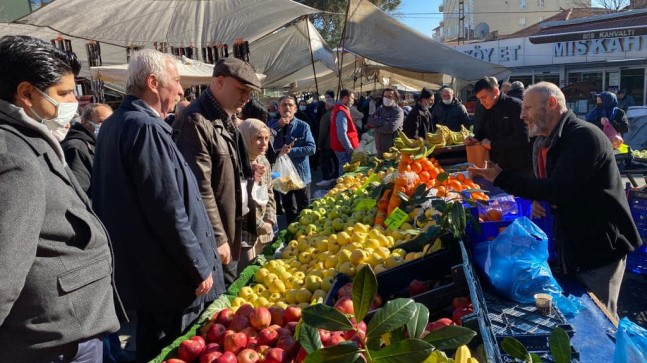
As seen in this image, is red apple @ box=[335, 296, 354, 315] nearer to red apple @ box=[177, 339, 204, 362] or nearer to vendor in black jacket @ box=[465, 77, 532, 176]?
red apple @ box=[177, 339, 204, 362]

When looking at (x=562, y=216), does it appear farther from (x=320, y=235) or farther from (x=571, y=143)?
(x=320, y=235)

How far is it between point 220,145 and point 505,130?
365cm

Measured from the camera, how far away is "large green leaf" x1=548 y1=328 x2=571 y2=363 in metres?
1.29

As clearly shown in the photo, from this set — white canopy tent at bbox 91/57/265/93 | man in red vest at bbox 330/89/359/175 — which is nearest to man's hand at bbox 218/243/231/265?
white canopy tent at bbox 91/57/265/93

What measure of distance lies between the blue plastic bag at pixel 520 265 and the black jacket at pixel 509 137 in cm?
343

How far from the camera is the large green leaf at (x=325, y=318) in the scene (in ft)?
3.68

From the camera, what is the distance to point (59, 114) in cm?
168

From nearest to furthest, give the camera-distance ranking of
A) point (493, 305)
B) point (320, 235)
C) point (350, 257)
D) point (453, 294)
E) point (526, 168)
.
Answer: point (493, 305), point (453, 294), point (350, 257), point (320, 235), point (526, 168)

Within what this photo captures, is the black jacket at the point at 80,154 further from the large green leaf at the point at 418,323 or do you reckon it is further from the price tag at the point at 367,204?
the large green leaf at the point at 418,323

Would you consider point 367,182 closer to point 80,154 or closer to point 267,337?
point 80,154

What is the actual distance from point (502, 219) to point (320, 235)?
1.54 metres

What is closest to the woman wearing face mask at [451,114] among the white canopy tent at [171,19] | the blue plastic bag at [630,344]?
the white canopy tent at [171,19]

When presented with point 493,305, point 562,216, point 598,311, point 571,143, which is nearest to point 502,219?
point 562,216

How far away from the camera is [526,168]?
5.49 meters
